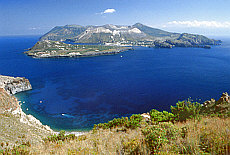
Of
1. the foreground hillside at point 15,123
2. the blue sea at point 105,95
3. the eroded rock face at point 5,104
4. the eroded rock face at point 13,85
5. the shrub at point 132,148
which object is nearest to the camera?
the shrub at point 132,148

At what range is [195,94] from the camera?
49.6 m

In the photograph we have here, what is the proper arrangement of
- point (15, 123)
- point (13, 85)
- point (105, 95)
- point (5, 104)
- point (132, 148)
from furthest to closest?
1. point (13, 85)
2. point (105, 95)
3. point (5, 104)
4. point (15, 123)
5. point (132, 148)

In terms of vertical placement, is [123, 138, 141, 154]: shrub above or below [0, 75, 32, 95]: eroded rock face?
above

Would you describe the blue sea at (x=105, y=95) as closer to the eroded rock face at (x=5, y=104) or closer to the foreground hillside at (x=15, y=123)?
the foreground hillside at (x=15, y=123)

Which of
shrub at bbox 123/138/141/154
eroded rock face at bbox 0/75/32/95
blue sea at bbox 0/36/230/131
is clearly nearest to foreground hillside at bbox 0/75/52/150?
eroded rock face at bbox 0/75/32/95

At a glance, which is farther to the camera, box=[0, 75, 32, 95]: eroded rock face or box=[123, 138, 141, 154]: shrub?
box=[0, 75, 32, 95]: eroded rock face

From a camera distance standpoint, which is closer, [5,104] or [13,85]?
[5,104]

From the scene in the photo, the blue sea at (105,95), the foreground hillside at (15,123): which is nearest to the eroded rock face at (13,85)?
the foreground hillside at (15,123)

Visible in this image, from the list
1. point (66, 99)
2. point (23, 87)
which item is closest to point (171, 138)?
point (66, 99)

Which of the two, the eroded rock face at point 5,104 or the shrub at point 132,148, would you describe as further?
the eroded rock face at point 5,104

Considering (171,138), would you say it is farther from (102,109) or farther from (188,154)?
(102,109)

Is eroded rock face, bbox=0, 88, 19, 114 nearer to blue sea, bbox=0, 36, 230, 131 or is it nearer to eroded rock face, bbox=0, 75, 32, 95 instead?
blue sea, bbox=0, 36, 230, 131

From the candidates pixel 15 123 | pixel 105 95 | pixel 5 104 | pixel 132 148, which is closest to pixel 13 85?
pixel 5 104

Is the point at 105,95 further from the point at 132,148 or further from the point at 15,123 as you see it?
the point at 132,148
